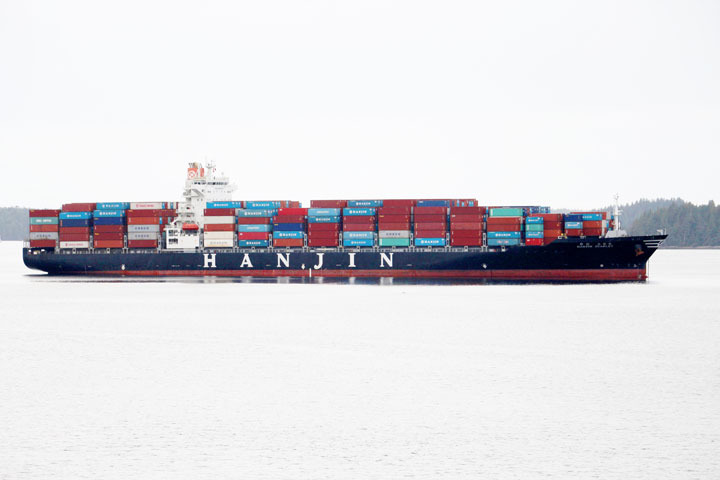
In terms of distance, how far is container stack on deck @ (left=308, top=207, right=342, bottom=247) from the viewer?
68875mm

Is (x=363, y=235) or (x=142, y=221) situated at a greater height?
(x=142, y=221)

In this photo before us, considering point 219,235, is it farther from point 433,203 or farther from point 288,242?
point 433,203

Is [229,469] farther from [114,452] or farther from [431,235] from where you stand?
[431,235]

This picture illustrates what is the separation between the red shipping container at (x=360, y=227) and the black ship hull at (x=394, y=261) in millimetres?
1868

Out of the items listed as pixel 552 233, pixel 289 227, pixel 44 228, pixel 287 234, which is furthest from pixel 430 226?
pixel 44 228

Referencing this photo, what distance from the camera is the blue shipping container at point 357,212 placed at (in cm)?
6856

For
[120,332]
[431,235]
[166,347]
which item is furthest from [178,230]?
[166,347]

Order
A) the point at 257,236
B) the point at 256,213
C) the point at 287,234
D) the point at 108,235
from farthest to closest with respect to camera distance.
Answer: the point at 108,235
the point at 256,213
the point at 257,236
the point at 287,234

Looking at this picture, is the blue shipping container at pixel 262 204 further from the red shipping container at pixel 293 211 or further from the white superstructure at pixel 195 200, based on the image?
the white superstructure at pixel 195 200

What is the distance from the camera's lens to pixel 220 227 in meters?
71.6

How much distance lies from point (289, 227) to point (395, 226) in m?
10.2

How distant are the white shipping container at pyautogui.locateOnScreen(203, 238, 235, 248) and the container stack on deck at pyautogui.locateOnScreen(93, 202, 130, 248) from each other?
890cm

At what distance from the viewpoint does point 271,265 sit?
233 ft

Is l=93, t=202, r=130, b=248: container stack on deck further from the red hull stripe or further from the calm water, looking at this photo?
the calm water
